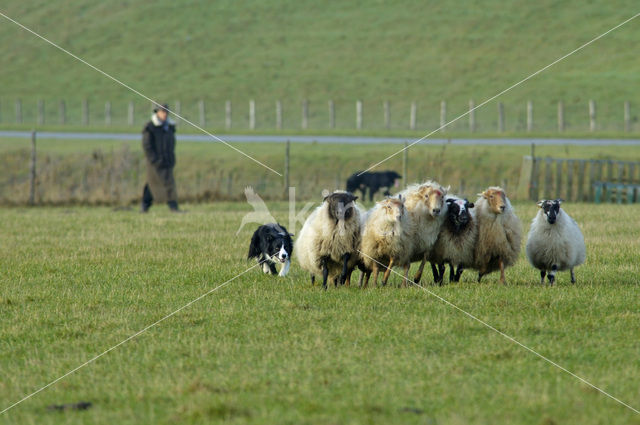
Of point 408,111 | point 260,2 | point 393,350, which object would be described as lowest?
point 393,350

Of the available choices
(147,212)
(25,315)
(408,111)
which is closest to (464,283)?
(25,315)

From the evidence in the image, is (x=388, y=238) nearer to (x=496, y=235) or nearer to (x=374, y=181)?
(x=496, y=235)

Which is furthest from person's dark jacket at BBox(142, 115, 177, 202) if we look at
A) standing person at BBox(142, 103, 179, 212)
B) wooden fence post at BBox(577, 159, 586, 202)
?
wooden fence post at BBox(577, 159, 586, 202)

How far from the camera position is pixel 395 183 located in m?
26.7

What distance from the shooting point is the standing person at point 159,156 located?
21.5 meters

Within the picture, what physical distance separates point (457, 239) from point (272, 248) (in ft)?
7.60

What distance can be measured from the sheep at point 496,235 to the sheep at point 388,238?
2.87 ft

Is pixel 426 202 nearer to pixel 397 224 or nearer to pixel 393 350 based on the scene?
pixel 397 224

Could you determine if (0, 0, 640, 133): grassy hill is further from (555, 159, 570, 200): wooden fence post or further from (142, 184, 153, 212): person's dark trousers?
(142, 184, 153, 212): person's dark trousers

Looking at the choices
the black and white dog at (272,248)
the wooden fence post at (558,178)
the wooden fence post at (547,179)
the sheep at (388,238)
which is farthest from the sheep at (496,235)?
the wooden fence post at (558,178)

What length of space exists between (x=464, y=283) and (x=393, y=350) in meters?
3.59

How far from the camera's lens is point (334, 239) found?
1098 cm

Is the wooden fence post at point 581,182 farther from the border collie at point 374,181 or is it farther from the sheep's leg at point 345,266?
the sheep's leg at point 345,266

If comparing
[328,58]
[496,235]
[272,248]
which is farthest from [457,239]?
[328,58]
